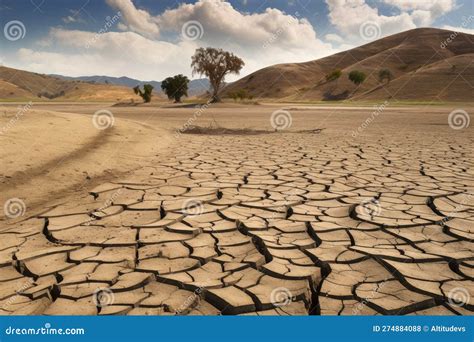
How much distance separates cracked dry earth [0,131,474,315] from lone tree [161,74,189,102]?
31454 mm

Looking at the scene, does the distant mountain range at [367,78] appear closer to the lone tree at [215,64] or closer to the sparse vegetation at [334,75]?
the sparse vegetation at [334,75]

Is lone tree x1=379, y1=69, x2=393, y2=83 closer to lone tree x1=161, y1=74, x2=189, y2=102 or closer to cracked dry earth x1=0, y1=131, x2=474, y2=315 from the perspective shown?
lone tree x1=161, y1=74, x2=189, y2=102

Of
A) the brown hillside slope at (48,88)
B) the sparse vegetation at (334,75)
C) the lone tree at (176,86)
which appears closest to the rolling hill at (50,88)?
the brown hillside slope at (48,88)

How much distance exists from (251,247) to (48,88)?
113 meters

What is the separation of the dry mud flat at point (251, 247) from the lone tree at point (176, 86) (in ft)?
103

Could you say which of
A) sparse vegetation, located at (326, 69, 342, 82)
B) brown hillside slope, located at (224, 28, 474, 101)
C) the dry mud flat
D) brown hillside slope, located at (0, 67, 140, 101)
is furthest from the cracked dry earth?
brown hillside slope, located at (0, 67, 140, 101)

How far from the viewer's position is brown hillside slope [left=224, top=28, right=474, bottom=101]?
50125mm

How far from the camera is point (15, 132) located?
5.60 m

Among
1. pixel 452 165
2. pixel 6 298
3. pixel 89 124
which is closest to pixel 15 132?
pixel 89 124

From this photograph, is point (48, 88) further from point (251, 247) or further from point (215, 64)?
point (251, 247)

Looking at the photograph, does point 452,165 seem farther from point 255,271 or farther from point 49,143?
point 49,143

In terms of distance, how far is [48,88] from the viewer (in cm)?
10044

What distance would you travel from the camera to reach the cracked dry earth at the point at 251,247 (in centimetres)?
189

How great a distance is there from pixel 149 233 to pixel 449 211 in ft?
8.36
